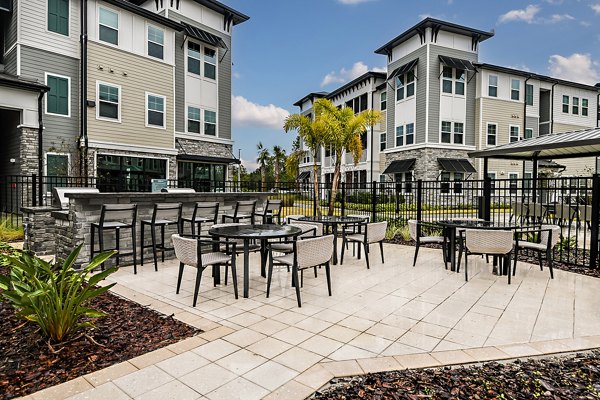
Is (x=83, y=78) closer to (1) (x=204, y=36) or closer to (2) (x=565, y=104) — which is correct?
(1) (x=204, y=36)

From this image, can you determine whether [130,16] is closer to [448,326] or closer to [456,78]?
[448,326]

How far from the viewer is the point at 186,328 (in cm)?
364

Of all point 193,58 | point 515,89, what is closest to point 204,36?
point 193,58

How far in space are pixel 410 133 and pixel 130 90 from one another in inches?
643

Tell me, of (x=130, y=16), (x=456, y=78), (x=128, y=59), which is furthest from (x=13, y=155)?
(x=456, y=78)

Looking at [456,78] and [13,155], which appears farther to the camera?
[456,78]

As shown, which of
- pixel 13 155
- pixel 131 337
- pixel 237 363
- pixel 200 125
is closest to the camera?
pixel 237 363

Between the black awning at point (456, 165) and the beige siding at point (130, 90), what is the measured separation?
51.2 ft

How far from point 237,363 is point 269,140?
41709mm

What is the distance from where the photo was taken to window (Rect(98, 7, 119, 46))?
14.3 m

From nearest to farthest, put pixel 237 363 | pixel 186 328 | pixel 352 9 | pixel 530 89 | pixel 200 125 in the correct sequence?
pixel 237 363 → pixel 186 328 → pixel 352 9 → pixel 200 125 → pixel 530 89

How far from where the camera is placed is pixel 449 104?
22.2 m

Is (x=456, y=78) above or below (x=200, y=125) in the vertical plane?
above

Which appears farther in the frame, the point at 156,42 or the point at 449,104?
the point at 449,104
